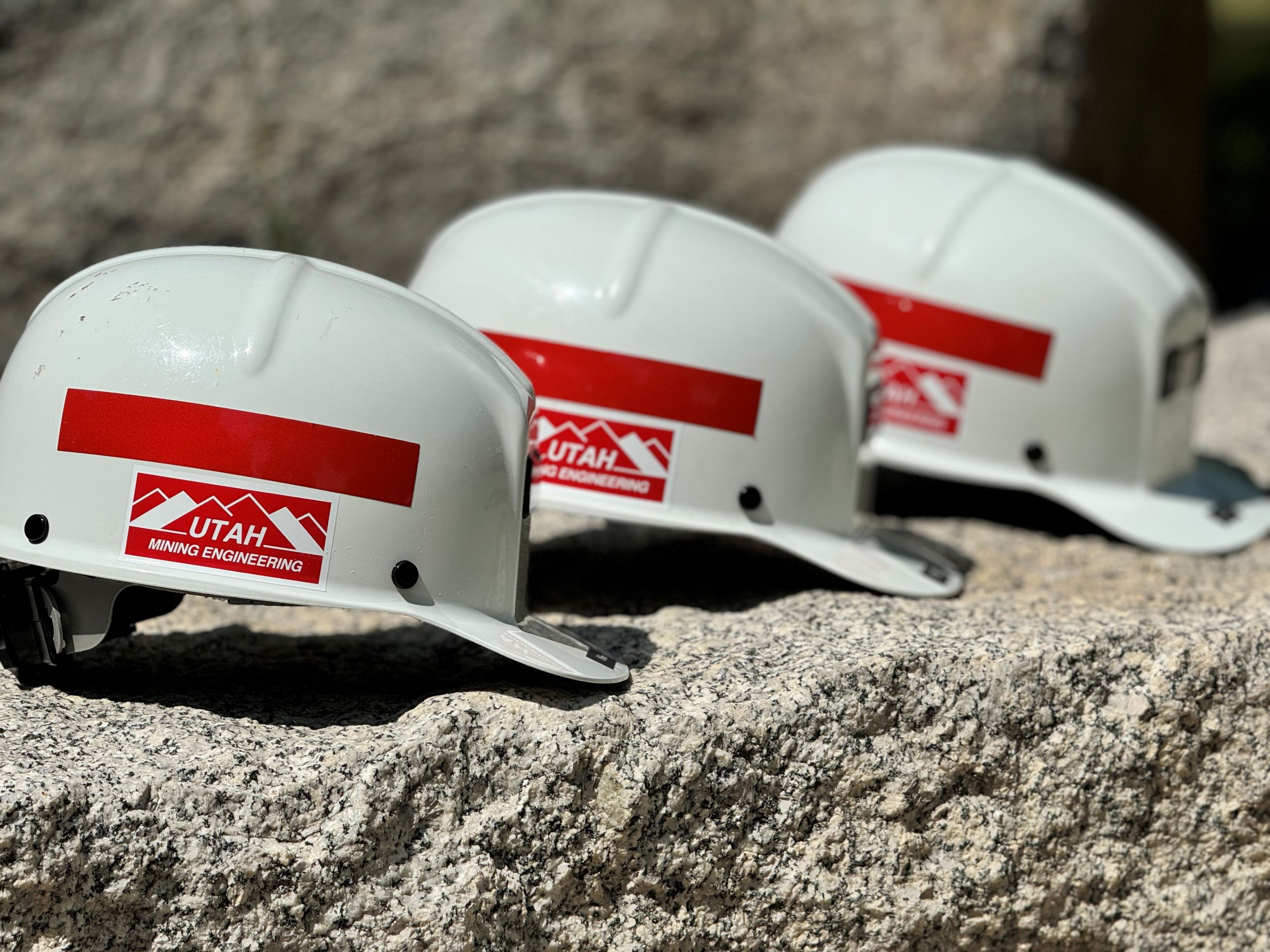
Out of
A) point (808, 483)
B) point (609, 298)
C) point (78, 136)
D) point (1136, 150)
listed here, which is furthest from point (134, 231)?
point (1136, 150)

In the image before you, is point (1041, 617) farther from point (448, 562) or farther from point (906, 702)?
point (448, 562)

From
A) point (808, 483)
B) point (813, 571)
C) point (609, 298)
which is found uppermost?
point (609, 298)

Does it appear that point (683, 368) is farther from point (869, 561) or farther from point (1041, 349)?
point (1041, 349)

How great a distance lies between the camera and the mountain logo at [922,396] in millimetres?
4297

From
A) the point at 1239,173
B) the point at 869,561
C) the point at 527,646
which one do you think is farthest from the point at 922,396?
the point at 1239,173

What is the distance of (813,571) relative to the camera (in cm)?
371

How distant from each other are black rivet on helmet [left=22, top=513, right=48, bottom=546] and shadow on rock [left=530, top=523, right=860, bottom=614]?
1221 millimetres

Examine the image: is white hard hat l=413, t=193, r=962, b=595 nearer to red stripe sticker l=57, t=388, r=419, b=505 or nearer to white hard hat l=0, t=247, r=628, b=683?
white hard hat l=0, t=247, r=628, b=683

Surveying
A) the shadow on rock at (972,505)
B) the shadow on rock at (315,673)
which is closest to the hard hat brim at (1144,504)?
the shadow on rock at (972,505)

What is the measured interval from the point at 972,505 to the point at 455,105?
273 centimetres

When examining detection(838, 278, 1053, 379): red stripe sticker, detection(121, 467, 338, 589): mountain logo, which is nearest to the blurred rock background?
detection(838, 278, 1053, 379): red stripe sticker

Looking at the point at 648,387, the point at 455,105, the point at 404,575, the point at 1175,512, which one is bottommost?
the point at 1175,512

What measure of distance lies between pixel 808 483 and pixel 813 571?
14.1 inches

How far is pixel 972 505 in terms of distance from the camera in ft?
15.3
